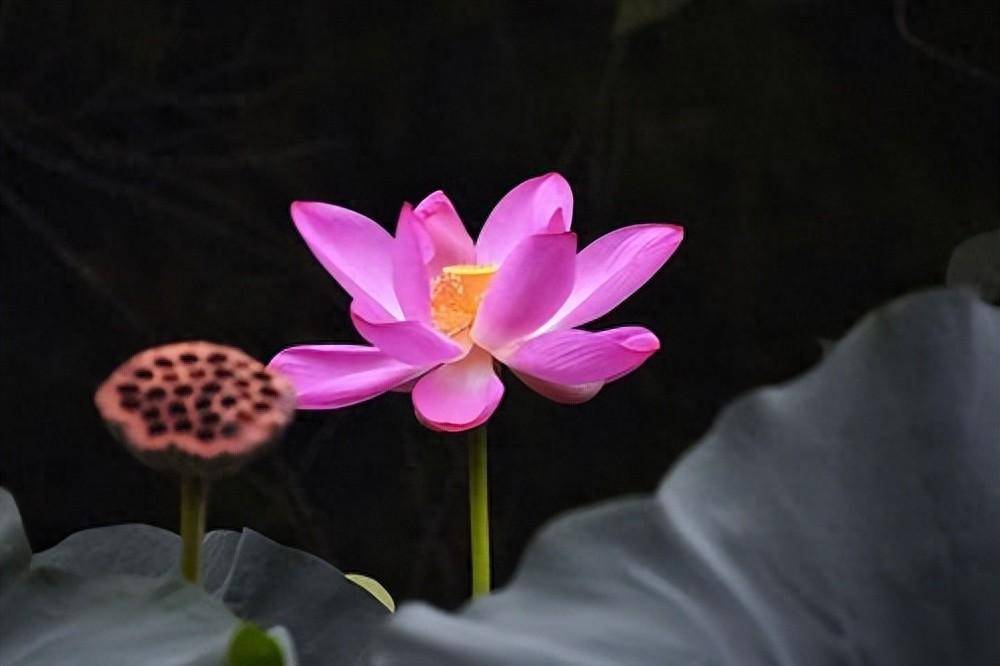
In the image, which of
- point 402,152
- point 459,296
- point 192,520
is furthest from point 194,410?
point 402,152

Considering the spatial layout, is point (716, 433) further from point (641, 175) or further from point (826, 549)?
point (641, 175)

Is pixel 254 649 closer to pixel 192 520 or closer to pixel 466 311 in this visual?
pixel 192 520

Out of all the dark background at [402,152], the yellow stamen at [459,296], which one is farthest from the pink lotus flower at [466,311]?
the dark background at [402,152]

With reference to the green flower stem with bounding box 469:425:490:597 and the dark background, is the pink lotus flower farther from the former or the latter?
the dark background

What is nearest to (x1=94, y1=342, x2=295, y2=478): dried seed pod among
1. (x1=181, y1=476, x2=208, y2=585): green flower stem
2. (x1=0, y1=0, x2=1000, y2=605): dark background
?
(x1=181, y1=476, x2=208, y2=585): green flower stem

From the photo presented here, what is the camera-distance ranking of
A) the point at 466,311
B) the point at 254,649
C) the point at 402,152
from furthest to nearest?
1. the point at 402,152
2. the point at 466,311
3. the point at 254,649

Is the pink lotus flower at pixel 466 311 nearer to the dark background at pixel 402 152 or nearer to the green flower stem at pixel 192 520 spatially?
the green flower stem at pixel 192 520

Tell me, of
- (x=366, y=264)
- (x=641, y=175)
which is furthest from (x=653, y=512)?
(x=641, y=175)
